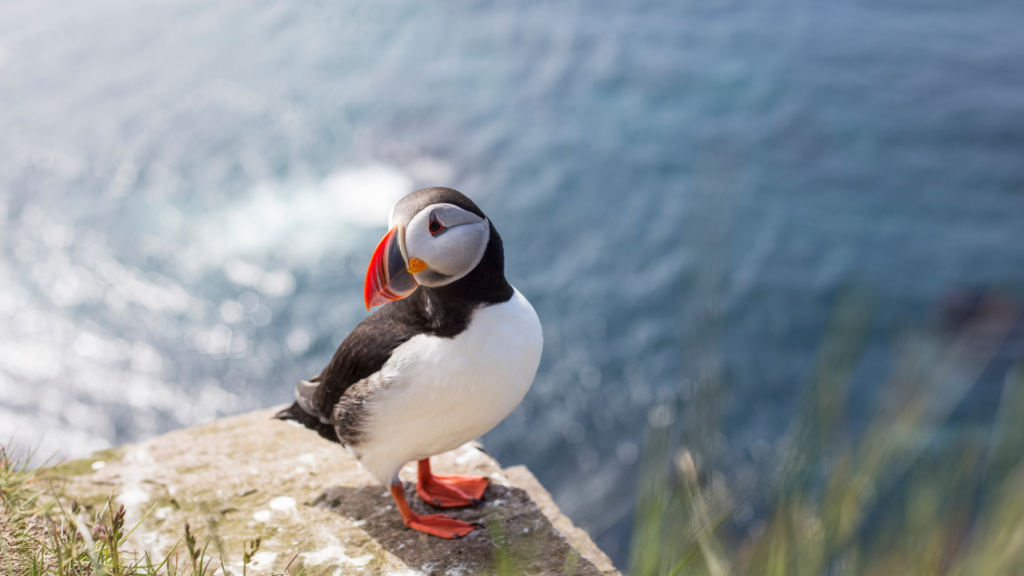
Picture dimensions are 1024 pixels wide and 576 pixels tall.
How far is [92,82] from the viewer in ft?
44.5

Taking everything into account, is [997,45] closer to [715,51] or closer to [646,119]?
[715,51]

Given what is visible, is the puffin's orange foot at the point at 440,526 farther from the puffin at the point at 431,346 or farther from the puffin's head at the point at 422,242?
the puffin's head at the point at 422,242

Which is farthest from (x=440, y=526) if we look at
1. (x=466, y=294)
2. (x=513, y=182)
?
(x=513, y=182)

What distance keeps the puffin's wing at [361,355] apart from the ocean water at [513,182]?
5067mm

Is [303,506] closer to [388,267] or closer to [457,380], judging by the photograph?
[457,380]

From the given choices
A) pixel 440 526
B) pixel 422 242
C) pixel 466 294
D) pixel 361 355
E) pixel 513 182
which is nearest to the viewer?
pixel 422 242

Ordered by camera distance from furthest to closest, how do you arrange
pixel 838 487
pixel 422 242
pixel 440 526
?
1. pixel 440 526
2. pixel 422 242
3. pixel 838 487

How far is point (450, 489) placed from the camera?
382cm

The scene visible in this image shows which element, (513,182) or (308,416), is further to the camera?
(513,182)

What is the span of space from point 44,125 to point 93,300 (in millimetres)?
4431

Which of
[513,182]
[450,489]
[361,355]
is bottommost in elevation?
[513,182]

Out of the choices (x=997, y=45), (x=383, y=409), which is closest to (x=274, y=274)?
(x=383, y=409)

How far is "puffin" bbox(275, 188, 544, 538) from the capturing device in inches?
109

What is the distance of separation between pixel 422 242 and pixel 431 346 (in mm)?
523
